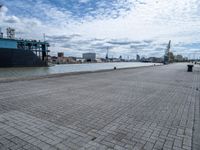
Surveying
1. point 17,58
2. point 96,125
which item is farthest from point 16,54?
point 96,125

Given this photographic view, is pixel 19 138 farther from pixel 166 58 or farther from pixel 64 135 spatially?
pixel 166 58

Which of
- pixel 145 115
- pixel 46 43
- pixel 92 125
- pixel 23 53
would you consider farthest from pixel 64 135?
pixel 46 43

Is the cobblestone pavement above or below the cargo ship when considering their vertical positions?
below

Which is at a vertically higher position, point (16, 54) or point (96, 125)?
point (16, 54)

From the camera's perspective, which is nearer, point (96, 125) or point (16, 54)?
point (96, 125)

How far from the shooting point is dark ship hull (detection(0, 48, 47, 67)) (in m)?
31.4

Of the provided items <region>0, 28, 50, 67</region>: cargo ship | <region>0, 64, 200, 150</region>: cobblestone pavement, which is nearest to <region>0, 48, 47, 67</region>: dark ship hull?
<region>0, 28, 50, 67</region>: cargo ship

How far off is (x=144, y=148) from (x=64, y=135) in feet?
4.54

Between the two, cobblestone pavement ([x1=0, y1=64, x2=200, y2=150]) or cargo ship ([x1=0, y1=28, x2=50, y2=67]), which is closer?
cobblestone pavement ([x1=0, y1=64, x2=200, y2=150])

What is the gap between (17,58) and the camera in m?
33.9

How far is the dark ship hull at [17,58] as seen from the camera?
3139cm

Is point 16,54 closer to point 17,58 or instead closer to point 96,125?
point 17,58

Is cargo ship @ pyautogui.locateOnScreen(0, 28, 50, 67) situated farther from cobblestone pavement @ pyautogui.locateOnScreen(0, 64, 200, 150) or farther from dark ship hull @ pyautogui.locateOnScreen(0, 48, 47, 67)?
cobblestone pavement @ pyautogui.locateOnScreen(0, 64, 200, 150)

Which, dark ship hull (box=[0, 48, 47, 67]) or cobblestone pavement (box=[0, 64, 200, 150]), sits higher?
dark ship hull (box=[0, 48, 47, 67])
